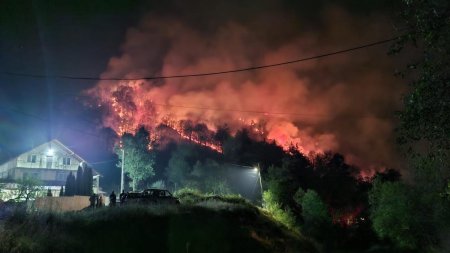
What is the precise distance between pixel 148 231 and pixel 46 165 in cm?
4773

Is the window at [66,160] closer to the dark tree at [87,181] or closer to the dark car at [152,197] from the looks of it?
the dark tree at [87,181]

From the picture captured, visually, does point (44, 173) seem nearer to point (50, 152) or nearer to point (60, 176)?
point (60, 176)

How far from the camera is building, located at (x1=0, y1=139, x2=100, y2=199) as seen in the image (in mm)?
61188

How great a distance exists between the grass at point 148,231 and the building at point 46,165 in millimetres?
36621

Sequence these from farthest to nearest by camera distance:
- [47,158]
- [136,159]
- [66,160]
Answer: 1. [136,159]
2. [66,160]
3. [47,158]

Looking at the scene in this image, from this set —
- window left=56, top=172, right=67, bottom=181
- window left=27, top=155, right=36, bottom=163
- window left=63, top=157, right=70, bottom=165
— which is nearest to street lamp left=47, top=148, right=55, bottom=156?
window left=63, top=157, right=70, bottom=165

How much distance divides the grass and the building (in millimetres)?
36621

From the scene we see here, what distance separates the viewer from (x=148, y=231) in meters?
23.6

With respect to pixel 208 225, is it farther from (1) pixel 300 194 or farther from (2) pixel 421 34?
(1) pixel 300 194

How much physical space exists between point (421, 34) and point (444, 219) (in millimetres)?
37139

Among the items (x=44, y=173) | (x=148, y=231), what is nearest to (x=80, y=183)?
(x=148, y=231)

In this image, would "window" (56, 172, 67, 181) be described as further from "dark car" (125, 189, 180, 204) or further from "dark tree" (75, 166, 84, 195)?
"dark car" (125, 189, 180, 204)

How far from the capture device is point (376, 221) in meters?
53.5

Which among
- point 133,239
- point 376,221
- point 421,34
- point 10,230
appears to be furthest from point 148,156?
point 421,34
